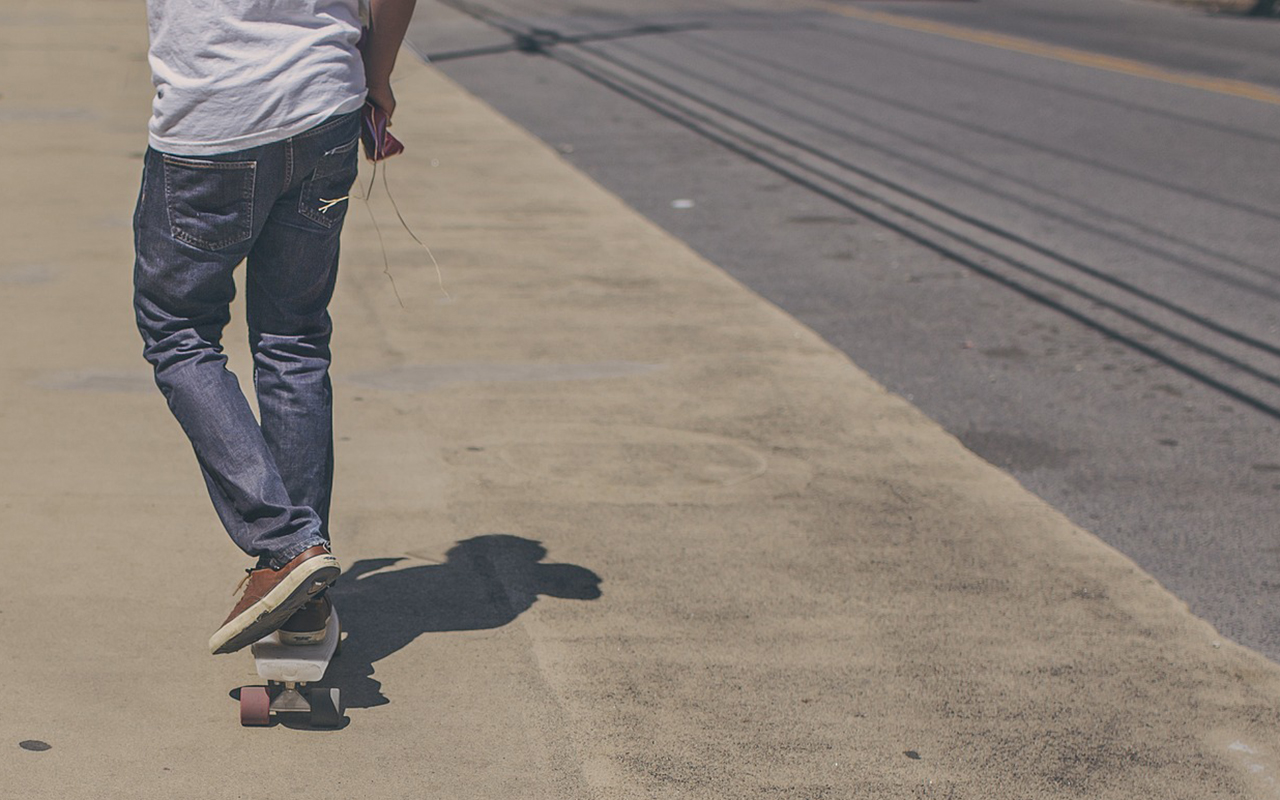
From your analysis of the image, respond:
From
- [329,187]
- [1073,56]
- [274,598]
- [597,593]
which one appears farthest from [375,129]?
[1073,56]

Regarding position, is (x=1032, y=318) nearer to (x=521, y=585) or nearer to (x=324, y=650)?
(x=521, y=585)

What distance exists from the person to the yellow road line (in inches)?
521

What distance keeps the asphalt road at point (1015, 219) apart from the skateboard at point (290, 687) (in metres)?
2.24

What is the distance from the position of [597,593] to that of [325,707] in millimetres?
954

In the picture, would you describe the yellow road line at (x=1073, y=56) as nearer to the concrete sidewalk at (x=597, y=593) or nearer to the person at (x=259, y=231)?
the concrete sidewalk at (x=597, y=593)

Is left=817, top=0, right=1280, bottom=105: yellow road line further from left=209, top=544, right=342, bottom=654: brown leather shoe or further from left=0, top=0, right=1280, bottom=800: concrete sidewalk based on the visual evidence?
left=209, top=544, right=342, bottom=654: brown leather shoe

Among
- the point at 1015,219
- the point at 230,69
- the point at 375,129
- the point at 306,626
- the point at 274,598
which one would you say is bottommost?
the point at 1015,219

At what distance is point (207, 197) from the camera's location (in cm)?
317

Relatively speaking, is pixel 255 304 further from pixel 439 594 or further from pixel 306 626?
pixel 439 594

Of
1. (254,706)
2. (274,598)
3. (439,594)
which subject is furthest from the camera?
(439,594)

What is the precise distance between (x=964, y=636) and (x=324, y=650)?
1543mm

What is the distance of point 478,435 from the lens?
17.2 ft

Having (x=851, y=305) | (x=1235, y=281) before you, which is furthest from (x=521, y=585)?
(x=1235, y=281)

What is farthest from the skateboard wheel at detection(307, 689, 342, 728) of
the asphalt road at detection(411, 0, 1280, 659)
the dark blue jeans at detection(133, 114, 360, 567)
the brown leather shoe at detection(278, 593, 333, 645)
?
the asphalt road at detection(411, 0, 1280, 659)
